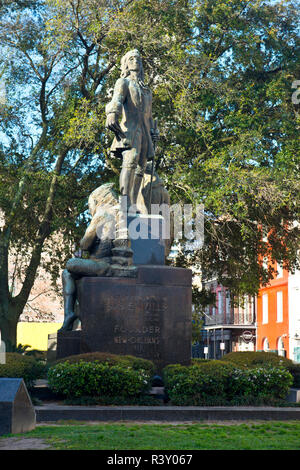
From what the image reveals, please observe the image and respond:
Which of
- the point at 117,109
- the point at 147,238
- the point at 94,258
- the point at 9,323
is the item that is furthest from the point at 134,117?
the point at 9,323

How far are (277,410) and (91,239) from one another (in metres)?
4.52

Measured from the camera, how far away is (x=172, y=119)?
68.6 ft

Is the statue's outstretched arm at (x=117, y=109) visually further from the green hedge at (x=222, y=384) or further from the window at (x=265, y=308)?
the window at (x=265, y=308)

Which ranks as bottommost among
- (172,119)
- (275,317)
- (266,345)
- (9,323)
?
(266,345)

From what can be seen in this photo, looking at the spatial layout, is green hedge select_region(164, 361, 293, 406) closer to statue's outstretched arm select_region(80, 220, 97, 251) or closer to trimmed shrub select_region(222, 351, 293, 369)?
trimmed shrub select_region(222, 351, 293, 369)

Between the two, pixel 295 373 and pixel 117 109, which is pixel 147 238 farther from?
pixel 295 373

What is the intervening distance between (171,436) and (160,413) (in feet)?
5.54

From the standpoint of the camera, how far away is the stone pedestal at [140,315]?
10.6m

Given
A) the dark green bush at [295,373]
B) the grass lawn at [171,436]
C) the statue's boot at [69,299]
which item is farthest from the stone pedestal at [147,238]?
the grass lawn at [171,436]

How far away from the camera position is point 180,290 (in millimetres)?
11062

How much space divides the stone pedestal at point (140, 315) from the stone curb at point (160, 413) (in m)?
2.17

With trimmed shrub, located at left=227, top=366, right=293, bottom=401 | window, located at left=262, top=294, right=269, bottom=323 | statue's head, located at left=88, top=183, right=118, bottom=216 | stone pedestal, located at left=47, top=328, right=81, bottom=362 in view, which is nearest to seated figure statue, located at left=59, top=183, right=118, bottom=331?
statue's head, located at left=88, top=183, right=118, bottom=216

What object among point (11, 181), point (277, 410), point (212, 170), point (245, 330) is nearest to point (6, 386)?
point (277, 410)

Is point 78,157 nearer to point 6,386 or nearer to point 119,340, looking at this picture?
point 119,340
